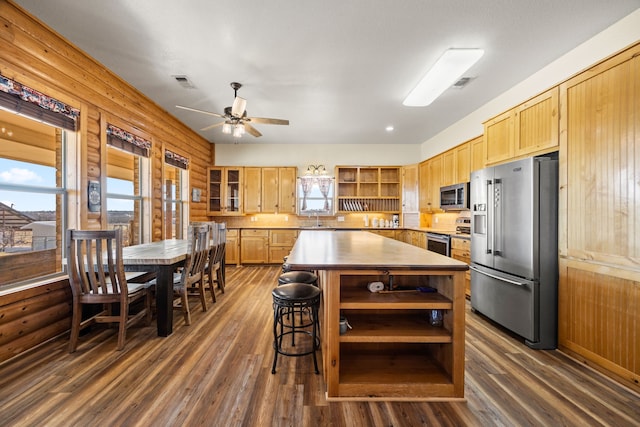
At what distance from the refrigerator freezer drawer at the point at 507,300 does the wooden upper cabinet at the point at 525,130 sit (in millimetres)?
1323

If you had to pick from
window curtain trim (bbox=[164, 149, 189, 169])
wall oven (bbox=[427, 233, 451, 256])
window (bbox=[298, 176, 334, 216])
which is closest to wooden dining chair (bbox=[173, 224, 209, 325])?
window curtain trim (bbox=[164, 149, 189, 169])

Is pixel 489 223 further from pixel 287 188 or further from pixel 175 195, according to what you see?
pixel 175 195

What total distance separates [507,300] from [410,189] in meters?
3.93

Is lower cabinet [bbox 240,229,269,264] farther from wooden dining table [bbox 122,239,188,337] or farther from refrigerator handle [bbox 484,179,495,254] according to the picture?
refrigerator handle [bbox 484,179,495,254]

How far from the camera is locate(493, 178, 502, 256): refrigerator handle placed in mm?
2854

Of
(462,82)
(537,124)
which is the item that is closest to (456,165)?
(462,82)

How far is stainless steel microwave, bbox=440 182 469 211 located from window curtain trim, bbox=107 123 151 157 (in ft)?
16.1

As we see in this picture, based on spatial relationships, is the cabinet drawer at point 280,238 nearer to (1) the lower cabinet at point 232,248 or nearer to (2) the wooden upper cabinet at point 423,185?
(1) the lower cabinet at point 232,248

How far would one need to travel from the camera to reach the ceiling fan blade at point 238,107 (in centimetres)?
311

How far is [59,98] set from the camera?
2.59m

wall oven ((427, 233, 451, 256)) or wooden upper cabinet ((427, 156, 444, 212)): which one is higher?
wooden upper cabinet ((427, 156, 444, 212))

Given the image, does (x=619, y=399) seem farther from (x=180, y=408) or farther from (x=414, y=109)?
(x=414, y=109)

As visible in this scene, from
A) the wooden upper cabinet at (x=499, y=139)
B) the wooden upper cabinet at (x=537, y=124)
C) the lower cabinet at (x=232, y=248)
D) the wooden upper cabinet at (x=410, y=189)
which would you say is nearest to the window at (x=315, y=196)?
the lower cabinet at (x=232, y=248)

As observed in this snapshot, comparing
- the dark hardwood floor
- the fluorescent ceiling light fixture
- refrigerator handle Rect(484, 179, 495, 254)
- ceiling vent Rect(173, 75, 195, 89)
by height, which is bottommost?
the dark hardwood floor
